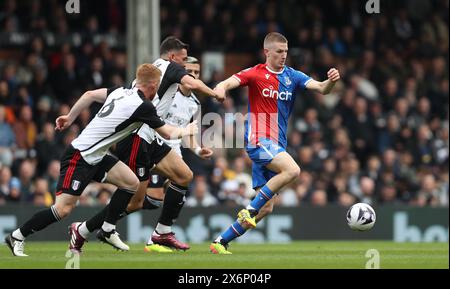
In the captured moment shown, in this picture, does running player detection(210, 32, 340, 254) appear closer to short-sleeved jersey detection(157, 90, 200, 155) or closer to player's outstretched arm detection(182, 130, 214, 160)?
player's outstretched arm detection(182, 130, 214, 160)

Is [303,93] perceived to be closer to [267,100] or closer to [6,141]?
[6,141]

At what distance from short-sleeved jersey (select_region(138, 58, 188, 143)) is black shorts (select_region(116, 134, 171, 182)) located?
9 cm

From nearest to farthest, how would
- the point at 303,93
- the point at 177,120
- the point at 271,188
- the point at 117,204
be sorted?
the point at 271,188 → the point at 117,204 → the point at 177,120 → the point at 303,93

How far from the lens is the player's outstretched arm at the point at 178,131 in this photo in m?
11.1

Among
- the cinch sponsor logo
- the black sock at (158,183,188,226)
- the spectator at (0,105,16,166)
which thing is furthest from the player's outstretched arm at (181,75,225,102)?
the spectator at (0,105,16,166)

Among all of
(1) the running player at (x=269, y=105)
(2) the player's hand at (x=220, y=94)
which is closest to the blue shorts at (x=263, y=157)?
(1) the running player at (x=269, y=105)

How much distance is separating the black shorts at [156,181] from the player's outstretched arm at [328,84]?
2248 mm

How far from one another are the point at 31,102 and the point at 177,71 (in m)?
8.52

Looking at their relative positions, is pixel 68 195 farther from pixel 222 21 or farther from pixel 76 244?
pixel 222 21

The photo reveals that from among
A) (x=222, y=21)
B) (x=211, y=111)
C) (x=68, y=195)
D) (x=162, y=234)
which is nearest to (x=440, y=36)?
(x=222, y=21)

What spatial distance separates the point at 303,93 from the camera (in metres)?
22.6

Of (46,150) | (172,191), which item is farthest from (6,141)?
(172,191)

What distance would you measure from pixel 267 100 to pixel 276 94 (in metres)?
0.13

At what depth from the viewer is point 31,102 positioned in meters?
20.4
